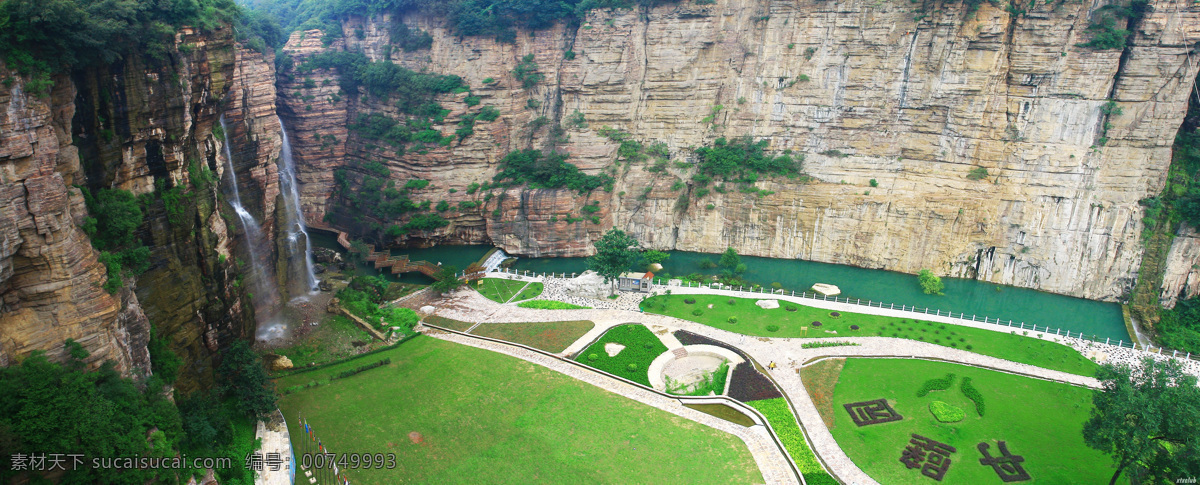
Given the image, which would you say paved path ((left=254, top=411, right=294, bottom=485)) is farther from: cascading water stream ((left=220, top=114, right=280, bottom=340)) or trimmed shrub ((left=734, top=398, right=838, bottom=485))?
trimmed shrub ((left=734, top=398, right=838, bottom=485))

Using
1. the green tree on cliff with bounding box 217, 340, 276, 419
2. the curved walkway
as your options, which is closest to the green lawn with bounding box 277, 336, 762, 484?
the green tree on cliff with bounding box 217, 340, 276, 419

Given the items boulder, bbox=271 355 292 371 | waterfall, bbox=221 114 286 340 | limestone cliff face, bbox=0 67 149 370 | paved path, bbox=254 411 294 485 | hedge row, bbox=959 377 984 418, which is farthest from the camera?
waterfall, bbox=221 114 286 340

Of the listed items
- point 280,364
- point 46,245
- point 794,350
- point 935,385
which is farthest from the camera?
point 794,350

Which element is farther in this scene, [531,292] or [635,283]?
[635,283]

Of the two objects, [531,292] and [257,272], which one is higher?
[257,272]

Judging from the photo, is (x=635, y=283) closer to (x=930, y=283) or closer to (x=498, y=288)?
(x=498, y=288)

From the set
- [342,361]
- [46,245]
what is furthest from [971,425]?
[46,245]

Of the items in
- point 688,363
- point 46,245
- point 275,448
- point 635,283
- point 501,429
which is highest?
point 46,245
